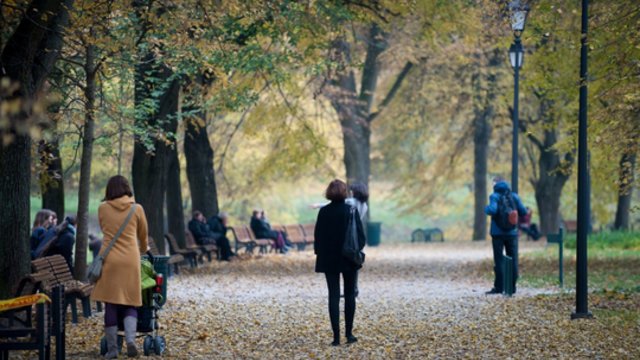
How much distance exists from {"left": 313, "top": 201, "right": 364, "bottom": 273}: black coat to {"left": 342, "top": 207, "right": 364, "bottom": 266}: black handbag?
5 centimetres

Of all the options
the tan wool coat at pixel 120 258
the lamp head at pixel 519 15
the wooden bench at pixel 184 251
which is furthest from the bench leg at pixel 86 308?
the wooden bench at pixel 184 251

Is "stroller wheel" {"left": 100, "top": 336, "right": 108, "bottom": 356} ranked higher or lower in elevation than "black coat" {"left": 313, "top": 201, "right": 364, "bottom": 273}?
lower

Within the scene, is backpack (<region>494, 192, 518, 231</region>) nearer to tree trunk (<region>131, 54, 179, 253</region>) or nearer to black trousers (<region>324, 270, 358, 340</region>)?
tree trunk (<region>131, 54, 179, 253</region>)

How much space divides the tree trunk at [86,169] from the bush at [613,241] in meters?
18.6

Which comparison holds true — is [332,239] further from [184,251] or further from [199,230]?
[199,230]

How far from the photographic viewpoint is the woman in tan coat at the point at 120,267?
11711mm

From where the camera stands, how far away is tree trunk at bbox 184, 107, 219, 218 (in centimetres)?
3103

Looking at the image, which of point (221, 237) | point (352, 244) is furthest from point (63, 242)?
point (221, 237)

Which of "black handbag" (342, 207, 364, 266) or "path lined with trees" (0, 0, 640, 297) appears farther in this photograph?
"path lined with trees" (0, 0, 640, 297)

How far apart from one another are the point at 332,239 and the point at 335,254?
0.56 feet

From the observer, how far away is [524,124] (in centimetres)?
4234

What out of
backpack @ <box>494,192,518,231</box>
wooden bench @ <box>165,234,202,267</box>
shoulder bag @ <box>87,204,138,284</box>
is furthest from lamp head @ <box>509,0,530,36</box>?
shoulder bag @ <box>87,204,138,284</box>

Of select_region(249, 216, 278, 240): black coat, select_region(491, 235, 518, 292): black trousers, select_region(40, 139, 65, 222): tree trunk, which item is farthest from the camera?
select_region(249, 216, 278, 240): black coat

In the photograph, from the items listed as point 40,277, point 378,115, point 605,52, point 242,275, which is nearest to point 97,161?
point 378,115
